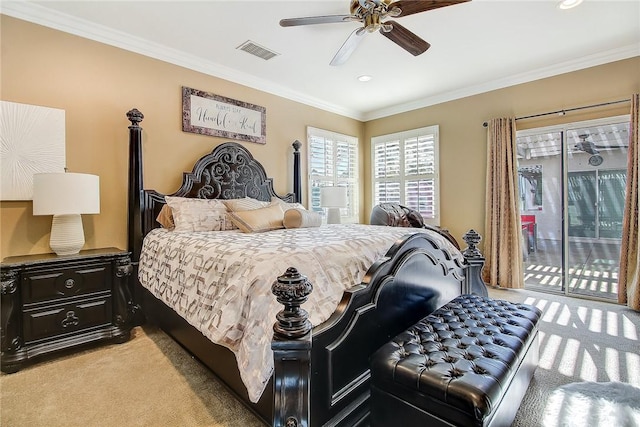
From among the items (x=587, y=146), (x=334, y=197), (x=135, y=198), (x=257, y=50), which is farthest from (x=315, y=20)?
(x=587, y=146)

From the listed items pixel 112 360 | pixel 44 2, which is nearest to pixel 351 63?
pixel 44 2

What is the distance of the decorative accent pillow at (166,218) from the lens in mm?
2857

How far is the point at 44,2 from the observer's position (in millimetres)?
2379

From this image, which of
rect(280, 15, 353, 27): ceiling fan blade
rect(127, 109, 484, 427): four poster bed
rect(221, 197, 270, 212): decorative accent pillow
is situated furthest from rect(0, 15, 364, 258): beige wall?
rect(280, 15, 353, 27): ceiling fan blade

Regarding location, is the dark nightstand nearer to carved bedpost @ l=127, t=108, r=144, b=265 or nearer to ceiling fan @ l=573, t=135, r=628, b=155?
carved bedpost @ l=127, t=108, r=144, b=265

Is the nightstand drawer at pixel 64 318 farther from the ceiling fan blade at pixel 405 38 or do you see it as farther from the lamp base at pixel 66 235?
the ceiling fan blade at pixel 405 38

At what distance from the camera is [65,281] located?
2242mm

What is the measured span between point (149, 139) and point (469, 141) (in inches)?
165

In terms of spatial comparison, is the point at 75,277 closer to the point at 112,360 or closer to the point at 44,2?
the point at 112,360

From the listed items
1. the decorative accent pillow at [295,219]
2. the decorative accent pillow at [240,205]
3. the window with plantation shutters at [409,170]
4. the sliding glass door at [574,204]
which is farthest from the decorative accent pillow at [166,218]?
the sliding glass door at [574,204]

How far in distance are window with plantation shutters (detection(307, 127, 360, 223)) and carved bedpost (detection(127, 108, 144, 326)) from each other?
2.36 metres

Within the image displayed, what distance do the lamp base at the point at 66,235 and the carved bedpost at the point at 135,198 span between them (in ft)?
1.46

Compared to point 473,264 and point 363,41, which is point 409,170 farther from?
point 473,264

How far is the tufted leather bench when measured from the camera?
43.6 inches
